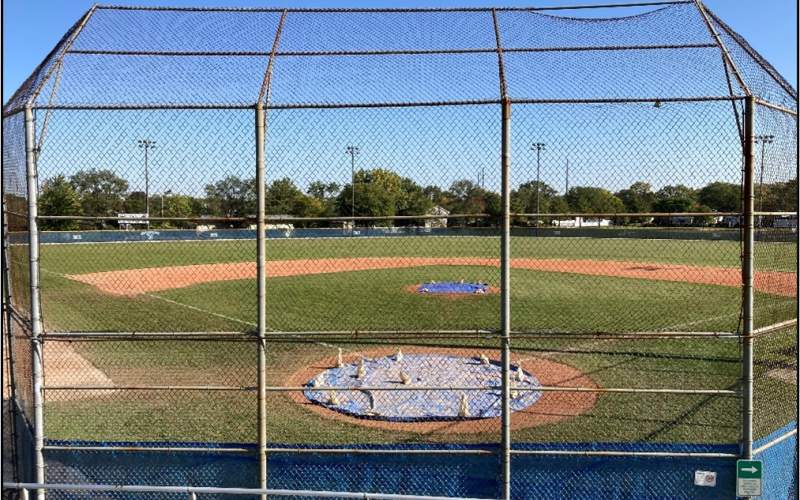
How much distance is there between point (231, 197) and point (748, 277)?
5.23 metres

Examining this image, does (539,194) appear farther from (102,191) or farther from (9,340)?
(9,340)

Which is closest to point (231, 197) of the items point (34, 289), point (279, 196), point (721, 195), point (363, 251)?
point (279, 196)

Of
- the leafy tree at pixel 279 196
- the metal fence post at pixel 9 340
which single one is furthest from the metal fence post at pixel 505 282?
the metal fence post at pixel 9 340

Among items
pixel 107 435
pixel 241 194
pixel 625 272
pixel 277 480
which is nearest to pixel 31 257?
pixel 241 194

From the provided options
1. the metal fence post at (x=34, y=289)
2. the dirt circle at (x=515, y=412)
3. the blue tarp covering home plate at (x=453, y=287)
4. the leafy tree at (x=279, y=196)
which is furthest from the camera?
the blue tarp covering home plate at (x=453, y=287)

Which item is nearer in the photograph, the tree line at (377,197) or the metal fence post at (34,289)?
the metal fence post at (34,289)

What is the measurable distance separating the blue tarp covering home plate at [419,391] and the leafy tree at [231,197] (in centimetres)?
308

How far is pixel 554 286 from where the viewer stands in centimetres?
2248

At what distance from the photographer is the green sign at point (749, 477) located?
521 centimetres

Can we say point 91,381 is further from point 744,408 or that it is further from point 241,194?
point 744,408

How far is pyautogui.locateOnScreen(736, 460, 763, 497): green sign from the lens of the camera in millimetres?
5211

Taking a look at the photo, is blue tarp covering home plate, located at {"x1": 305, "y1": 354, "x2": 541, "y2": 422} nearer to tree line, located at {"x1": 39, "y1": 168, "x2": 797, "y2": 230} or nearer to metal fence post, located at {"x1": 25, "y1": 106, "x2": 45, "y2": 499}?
tree line, located at {"x1": 39, "y1": 168, "x2": 797, "y2": 230}

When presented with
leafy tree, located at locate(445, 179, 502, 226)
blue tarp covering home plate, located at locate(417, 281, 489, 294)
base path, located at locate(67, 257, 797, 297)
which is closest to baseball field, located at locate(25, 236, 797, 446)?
base path, located at locate(67, 257, 797, 297)

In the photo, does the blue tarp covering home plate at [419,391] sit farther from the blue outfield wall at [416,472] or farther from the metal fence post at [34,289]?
the metal fence post at [34,289]
